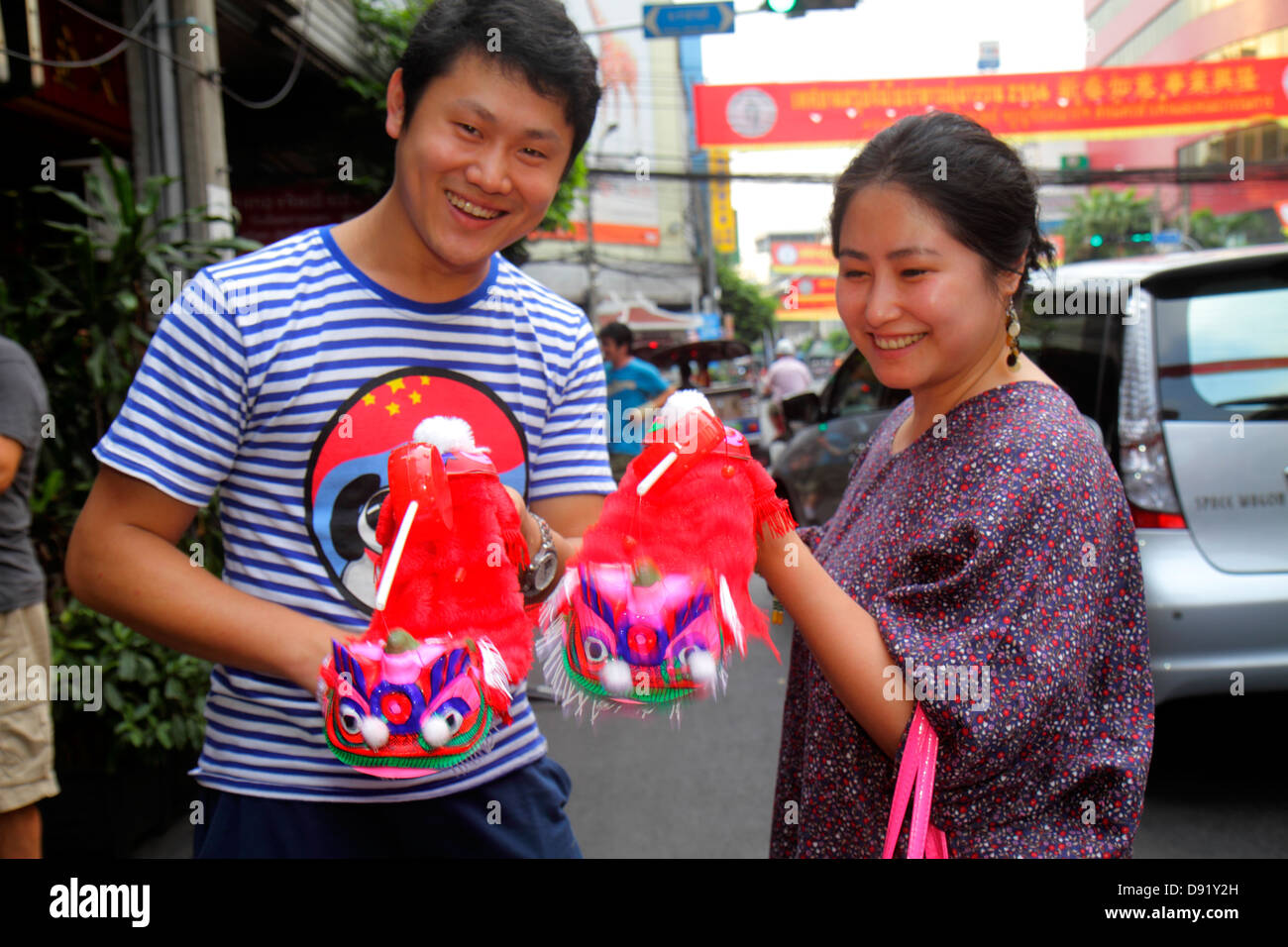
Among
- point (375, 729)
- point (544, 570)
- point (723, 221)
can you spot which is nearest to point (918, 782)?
point (544, 570)

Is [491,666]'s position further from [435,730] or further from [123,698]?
[123,698]

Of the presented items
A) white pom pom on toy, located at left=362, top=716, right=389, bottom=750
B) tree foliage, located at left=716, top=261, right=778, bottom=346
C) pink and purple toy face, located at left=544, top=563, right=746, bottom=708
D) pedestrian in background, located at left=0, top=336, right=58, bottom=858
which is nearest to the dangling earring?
pink and purple toy face, located at left=544, top=563, right=746, bottom=708

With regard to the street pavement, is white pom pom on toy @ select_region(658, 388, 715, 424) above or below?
above

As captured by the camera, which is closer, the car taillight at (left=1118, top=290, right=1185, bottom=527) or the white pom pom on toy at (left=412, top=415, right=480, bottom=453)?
the white pom pom on toy at (left=412, top=415, right=480, bottom=453)

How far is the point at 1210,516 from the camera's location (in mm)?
3105

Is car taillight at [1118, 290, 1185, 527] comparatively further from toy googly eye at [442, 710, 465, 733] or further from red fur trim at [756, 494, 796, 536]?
toy googly eye at [442, 710, 465, 733]

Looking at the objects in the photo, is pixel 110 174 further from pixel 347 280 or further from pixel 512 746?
pixel 512 746

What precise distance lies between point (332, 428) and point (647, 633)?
583 millimetres

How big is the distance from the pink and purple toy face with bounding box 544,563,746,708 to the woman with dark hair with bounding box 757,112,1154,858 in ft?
0.59

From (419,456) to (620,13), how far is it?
3343 cm

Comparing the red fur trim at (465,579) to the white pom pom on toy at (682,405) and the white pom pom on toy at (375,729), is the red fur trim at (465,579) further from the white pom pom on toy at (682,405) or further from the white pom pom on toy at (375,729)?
the white pom pom on toy at (682,405)

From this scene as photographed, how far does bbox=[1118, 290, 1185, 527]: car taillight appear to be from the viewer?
3.15 metres

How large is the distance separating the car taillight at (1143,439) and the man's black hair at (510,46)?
98.9 inches
